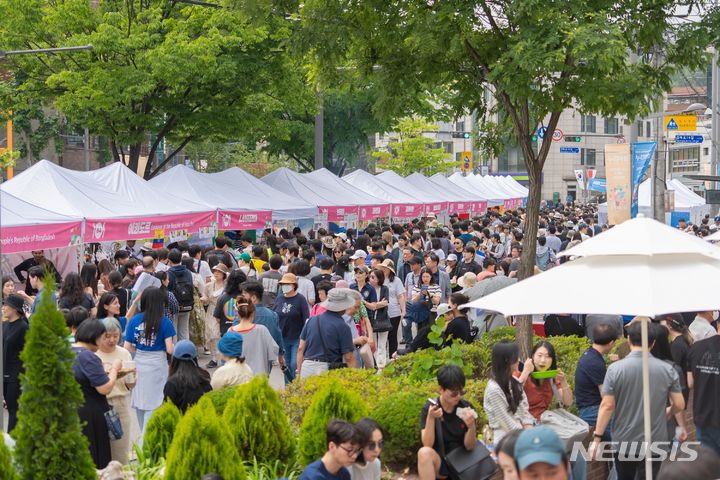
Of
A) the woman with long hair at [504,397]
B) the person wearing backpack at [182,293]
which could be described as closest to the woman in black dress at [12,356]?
the woman with long hair at [504,397]

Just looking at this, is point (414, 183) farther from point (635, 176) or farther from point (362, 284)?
point (362, 284)

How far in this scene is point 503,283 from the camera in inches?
520

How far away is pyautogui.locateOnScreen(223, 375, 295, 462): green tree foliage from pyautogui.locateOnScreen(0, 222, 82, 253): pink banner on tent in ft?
22.8

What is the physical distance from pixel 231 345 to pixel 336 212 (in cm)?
1711

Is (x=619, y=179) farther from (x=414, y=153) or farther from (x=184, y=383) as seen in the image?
(x=414, y=153)

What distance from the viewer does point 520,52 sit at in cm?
1011

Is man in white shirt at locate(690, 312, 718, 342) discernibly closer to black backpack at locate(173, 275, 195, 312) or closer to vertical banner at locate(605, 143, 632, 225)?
vertical banner at locate(605, 143, 632, 225)

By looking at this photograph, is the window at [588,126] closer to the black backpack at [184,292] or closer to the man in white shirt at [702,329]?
the black backpack at [184,292]

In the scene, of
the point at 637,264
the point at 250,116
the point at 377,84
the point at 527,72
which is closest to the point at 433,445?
the point at 637,264

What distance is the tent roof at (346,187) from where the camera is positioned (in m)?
27.1

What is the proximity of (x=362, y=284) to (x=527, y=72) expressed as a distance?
4408mm

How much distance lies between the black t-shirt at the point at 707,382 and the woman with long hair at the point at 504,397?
1548mm

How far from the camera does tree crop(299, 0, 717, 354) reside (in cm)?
1018

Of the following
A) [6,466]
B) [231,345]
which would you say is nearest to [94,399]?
[231,345]
